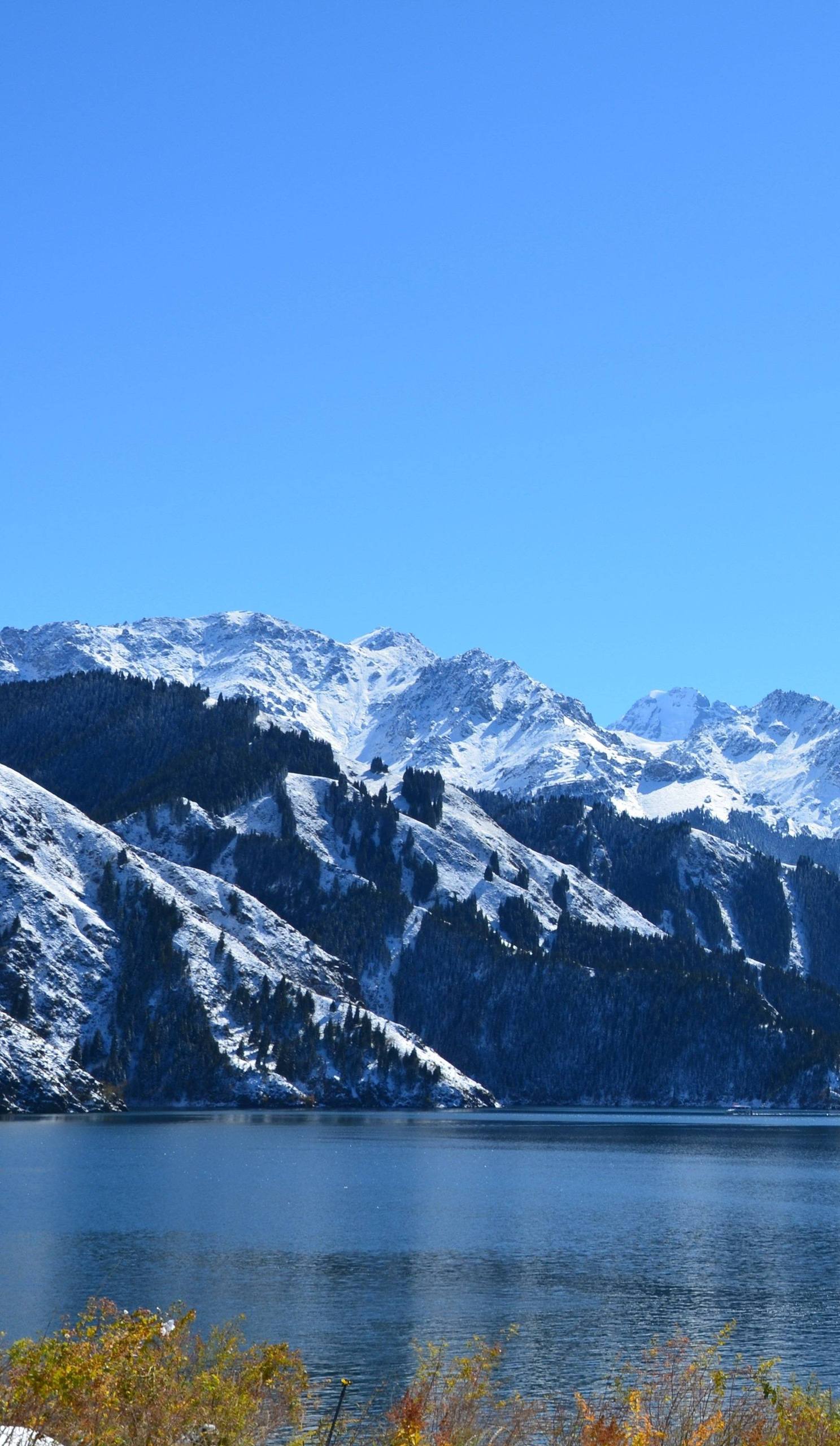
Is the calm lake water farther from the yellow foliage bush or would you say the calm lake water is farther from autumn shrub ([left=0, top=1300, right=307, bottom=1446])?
autumn shrub ([left=0, top=1300, right=307, bottom=1446])

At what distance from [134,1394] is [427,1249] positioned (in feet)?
204

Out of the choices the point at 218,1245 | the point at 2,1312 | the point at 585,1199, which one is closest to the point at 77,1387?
the point at 2,1312

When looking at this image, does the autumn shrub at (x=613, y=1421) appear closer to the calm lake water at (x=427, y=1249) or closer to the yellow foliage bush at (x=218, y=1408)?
the yellow foliage bush at (x=218, y=1408)

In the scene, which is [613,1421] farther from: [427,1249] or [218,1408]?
[427,1249]

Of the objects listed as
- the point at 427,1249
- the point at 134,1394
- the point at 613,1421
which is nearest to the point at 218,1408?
the point at 134,1394

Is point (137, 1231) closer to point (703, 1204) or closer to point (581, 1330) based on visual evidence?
point (581, 1330)

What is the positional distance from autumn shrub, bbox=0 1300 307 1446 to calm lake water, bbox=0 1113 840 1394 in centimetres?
2272

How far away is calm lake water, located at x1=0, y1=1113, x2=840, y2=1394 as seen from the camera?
66.9 m

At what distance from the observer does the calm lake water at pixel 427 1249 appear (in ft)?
220

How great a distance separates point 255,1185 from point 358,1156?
3657 cm

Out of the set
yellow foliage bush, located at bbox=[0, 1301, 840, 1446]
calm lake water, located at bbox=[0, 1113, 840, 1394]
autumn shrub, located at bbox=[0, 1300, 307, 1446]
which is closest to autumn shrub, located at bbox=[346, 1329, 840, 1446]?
yellow foliage bush, located at bbox=[0, 1301, 840, 1446]

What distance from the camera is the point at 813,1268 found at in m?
89.1

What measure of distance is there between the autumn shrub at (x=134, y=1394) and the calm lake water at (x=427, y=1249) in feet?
74.6

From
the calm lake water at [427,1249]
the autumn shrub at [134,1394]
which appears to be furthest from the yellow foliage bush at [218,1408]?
the calm lake water at [427,1249]
